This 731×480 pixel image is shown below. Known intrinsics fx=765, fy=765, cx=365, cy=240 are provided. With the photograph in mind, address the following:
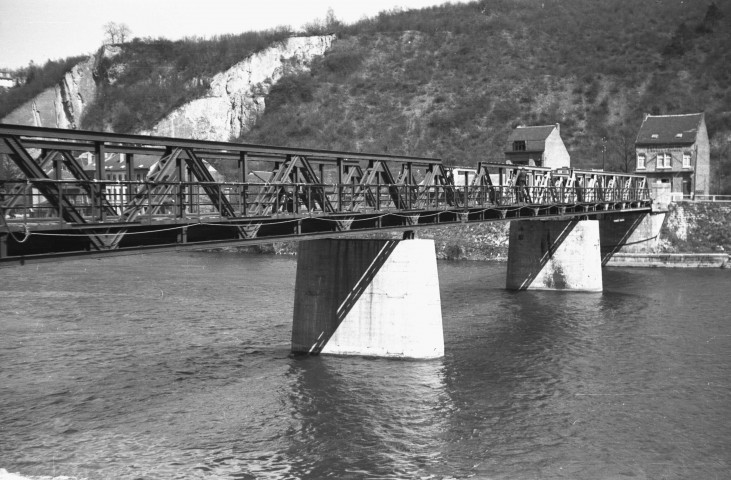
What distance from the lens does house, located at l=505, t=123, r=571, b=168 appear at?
93938 millimetres

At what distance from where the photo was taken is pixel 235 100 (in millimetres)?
152875

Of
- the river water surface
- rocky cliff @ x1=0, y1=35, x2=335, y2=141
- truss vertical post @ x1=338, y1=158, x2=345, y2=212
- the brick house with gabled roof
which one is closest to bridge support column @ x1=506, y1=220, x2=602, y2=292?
the river water surface

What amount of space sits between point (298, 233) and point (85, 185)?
8608mm

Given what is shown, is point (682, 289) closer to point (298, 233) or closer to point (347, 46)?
point (298, 233)

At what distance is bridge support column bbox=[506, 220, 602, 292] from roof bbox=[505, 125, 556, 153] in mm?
43548

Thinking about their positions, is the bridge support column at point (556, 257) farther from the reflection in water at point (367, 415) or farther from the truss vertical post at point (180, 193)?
the truss vertical post at point (180, 193)

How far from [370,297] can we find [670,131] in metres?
66.7

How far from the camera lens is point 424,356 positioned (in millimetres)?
29344

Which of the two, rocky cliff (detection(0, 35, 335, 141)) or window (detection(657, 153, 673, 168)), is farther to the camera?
rocky cliff (detection(0, 35, 335, 141))

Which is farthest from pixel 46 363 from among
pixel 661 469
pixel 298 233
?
pixel 661 469

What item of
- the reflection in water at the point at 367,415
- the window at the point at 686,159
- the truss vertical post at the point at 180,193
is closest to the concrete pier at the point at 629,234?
the window at the point at 686,159

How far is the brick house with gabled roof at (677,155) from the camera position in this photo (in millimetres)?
82375

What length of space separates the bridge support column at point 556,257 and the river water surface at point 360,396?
25.9ft

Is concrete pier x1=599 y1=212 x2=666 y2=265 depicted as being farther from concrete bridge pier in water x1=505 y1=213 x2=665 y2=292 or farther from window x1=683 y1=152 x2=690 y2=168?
concrete bridge pier in water x1=505 y1=213 x2=665 y2=292
